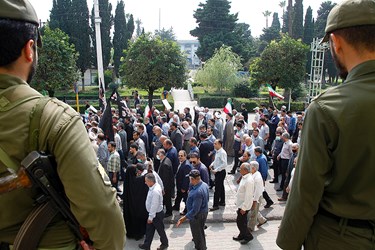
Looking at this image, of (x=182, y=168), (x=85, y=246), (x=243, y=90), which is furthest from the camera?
(x=243, y=90)

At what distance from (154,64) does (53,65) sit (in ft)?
23.9

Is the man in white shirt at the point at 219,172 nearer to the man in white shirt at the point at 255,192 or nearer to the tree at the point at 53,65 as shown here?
the man in white shirt at the point at 255,192

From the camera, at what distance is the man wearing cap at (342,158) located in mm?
1558

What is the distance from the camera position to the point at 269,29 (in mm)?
68500

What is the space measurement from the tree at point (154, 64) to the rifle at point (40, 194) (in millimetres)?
21778

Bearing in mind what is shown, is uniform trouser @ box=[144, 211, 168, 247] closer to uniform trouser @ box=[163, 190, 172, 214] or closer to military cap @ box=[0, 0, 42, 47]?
uniform trouser @ box=[163, 190, 172, 214]

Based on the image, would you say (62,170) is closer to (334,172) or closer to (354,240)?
(334,172)

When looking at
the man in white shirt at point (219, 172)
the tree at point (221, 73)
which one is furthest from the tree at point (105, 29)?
the man in white shirt at point (219, 172)

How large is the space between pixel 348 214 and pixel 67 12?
132 ft

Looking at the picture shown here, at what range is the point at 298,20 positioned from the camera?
47344mm

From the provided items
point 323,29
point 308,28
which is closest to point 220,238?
point 308,28

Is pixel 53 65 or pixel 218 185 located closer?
pixel 218 185

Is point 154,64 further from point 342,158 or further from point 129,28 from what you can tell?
point 129,28

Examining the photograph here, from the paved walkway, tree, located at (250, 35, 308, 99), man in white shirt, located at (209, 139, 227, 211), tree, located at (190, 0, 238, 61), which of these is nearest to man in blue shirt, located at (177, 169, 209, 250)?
the paved walkway
